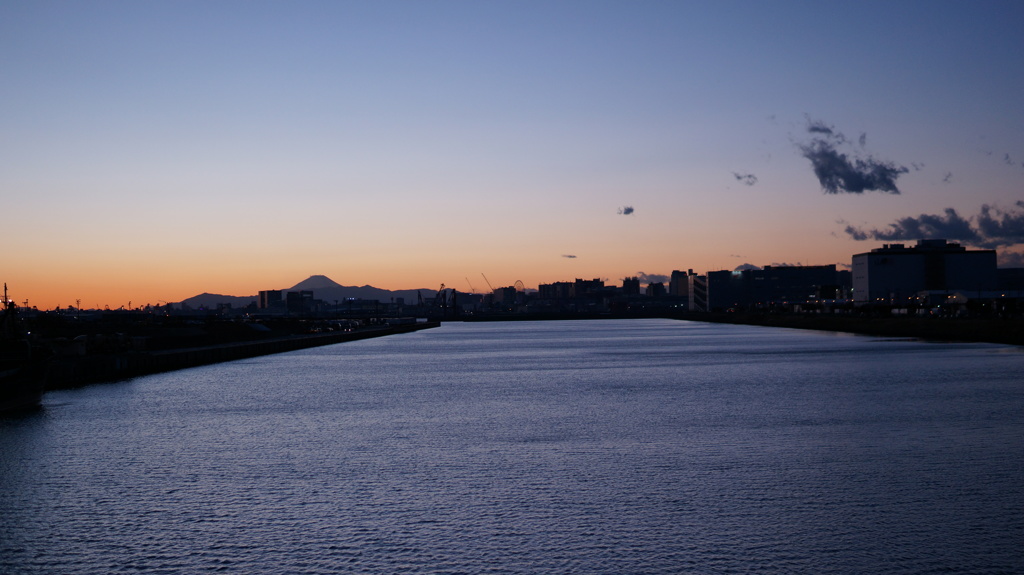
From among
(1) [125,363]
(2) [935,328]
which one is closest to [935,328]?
(2) [935,328]

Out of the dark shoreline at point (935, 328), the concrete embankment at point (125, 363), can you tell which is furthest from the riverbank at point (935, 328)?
the concrete embankment at point (125, 363)

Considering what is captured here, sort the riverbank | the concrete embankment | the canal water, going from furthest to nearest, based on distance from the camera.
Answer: the riverbank → the concrete embankment → the canal water

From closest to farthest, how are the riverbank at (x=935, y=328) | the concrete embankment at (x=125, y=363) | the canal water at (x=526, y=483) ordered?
the canal water at (x=526, y=483), the concrete embankment at (x=125, y=363), the riverbank at (x=935, y=328)

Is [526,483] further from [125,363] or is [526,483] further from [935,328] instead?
[935,328]

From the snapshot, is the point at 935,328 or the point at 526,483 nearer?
the point at 526,483

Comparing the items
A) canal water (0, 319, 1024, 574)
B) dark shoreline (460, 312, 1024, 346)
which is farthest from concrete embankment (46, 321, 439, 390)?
dark shoreline (460, 312, 1024, 346)

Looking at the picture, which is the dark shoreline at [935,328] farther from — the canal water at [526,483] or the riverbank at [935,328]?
the canal water at [526,483]

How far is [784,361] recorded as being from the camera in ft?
239

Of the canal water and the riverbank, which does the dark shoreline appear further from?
the canal water

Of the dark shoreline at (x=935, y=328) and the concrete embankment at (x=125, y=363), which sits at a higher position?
the concrete embankment at (x=125, y=363)

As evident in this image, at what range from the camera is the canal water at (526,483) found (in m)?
16.2

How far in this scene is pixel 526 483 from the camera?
22219 millimetres

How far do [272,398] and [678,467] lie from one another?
2835cm

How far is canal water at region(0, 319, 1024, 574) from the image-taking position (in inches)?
636
